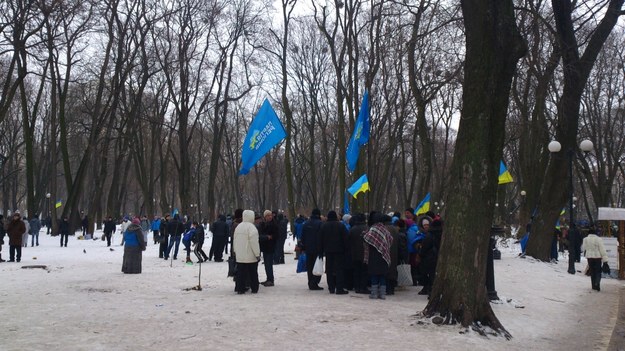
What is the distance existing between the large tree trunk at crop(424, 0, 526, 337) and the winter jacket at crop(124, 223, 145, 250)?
9.28 metres

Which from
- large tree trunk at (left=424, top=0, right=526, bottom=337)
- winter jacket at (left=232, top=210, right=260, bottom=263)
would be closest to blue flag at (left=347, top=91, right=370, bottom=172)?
winter jacket at (left=232, top=210, right=260, bottom=263)

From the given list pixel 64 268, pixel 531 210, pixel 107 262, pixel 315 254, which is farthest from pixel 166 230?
pixel 531 210

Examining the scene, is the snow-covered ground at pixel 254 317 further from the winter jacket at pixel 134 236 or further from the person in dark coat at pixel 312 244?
the winter jacket at pixel 134 236

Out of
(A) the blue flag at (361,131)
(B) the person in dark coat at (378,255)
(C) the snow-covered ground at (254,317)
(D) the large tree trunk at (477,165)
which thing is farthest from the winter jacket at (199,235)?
(D) the large tree trunk at (477,165)

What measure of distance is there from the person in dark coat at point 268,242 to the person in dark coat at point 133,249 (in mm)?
4279

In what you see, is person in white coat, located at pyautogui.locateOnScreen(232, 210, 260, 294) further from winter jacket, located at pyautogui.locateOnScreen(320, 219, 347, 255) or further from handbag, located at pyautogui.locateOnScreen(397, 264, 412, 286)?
handbag, located at pyautogui.locateOnScreen(397, 264, 412, 286)

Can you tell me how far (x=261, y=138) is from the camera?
13609mm

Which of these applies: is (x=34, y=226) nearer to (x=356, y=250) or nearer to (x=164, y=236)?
(x=164, y=236)

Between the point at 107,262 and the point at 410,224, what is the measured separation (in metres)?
11.6

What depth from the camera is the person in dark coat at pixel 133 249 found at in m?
15.6

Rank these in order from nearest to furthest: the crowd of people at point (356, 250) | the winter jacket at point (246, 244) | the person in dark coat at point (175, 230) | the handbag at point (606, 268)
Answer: the crowd of people at point (356, 250), the winter jacket at point (246, 244), the handbag at point (606, 268), the person in dark coat at point (175, 230)

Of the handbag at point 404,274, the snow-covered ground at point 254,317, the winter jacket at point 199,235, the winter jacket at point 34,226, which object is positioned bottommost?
the snow-covered ground at point 254,317

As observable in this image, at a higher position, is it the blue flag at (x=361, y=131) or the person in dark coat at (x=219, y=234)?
the blue flag at (x=361, y=131)

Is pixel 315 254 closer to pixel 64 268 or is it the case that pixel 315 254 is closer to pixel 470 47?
pixel 470 47
